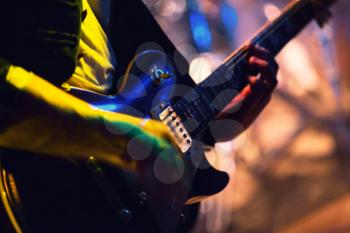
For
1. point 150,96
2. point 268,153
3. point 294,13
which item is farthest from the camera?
point 268,153

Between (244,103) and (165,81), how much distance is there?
412mm

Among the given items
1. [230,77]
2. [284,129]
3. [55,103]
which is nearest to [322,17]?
[230,77]

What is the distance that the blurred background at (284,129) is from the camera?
3082 millimetres

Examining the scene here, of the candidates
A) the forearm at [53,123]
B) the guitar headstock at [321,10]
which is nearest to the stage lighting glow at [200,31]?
the guitar headstock at [321,10]

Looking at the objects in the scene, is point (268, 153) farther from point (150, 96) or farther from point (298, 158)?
point (150, 96)

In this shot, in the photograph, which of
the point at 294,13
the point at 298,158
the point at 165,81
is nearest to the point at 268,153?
the point at 298,158

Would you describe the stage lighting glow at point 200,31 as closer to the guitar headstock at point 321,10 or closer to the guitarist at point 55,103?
the guitar headstock at point 321,10

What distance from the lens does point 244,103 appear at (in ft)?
4.71

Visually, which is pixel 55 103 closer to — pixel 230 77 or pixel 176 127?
pixel 176 127

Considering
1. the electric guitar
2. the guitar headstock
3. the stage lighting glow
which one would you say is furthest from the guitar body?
the stage lighting glow

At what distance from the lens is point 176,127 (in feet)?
3.50

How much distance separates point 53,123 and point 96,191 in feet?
0.63

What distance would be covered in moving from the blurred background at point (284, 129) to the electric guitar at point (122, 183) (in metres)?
1.95

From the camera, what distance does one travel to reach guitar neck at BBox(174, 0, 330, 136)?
114 cm
